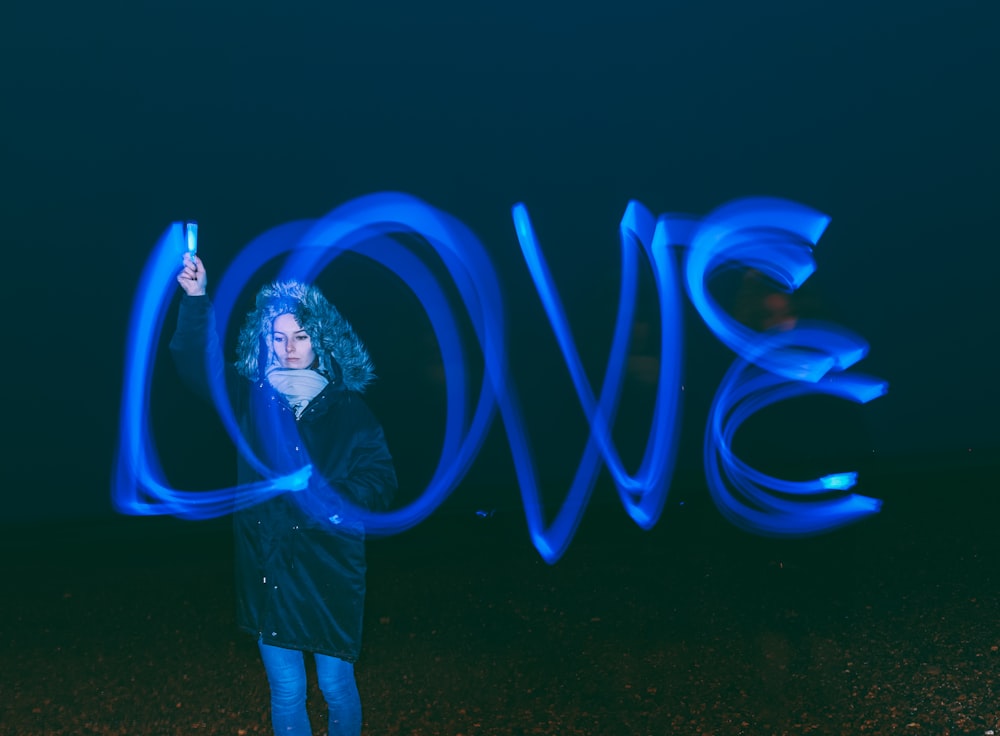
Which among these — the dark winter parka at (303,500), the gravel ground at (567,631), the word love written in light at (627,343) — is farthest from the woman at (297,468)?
the word love written in light at (627,343)

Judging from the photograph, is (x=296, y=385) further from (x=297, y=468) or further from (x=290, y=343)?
(x=297, y=468)

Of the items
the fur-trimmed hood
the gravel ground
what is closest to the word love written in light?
the gravel ground

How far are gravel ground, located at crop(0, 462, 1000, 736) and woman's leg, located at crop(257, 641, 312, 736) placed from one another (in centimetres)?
54

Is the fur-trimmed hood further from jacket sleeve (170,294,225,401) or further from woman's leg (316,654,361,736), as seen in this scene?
woman's leg (316,654,361,736)

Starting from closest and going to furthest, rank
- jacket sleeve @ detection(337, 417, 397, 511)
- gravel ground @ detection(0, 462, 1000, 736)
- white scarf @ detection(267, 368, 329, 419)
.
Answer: jacket sleeve @ detection(337, 417, 397, 511) < white scarf @ detection(267, 368, 329, 419) < gravel ground @ detection(0, 462, 1000, 736)

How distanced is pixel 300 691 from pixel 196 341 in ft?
3.48

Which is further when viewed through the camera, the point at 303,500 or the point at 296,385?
the point at 296,385

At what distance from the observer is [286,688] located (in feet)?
7.80

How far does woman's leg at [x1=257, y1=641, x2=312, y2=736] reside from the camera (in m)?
2.36

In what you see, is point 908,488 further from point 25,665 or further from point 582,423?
point 25,665

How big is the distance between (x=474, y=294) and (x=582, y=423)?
3.31 ft

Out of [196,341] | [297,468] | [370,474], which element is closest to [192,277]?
[196,341]

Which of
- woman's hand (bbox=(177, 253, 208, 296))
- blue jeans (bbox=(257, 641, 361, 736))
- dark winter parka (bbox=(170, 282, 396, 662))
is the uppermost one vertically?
woman's hand (bbox=(177, 253, 208, 296))

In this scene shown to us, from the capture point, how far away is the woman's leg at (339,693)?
237cm
